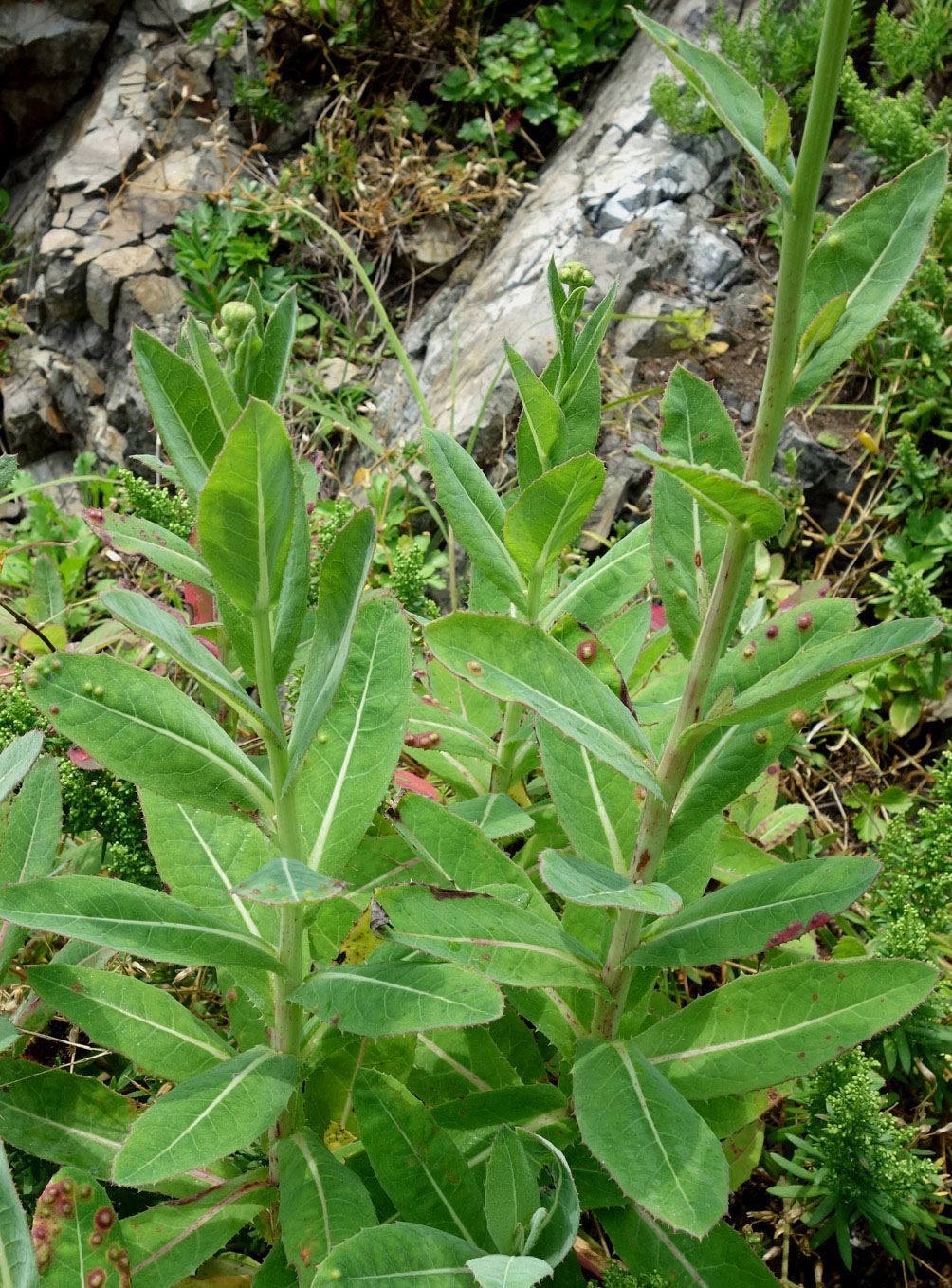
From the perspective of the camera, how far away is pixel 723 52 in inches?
156

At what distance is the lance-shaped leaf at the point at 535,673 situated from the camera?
52.1 inches

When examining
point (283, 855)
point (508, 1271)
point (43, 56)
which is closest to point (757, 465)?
point (283, 855)

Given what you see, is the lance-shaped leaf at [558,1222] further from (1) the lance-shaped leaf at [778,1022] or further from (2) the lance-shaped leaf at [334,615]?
(2) the lance-shaped leaf at [334,615]

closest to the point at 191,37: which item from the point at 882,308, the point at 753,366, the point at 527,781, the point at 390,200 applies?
the point at 390,200

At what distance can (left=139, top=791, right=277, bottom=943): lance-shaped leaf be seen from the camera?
156 cm

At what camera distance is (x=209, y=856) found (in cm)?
162

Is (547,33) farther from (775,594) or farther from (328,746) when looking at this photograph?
(328,746)

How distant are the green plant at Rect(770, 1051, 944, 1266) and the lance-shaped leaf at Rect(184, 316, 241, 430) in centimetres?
Answer: 141

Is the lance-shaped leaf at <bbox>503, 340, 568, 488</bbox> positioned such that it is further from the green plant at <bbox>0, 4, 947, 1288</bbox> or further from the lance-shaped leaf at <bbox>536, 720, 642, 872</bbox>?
the lance-shaped leaf at <bbox>536, 720, 642, 872</bbox>

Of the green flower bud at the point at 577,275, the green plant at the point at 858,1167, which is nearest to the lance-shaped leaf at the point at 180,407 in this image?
the green flower bud at the point at 577,275

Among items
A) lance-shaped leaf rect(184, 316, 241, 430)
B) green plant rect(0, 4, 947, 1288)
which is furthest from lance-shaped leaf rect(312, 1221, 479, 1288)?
lance-shaped leaf rect(184, 316, 241, 430)

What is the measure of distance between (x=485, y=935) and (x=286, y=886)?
41cm

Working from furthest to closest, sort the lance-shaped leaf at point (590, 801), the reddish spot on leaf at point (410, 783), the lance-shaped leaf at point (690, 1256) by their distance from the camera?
the reddish spot on leaf at point (410, 783) → the lance-shaped leaf at point (590, 801) → the lance-shaped leaf at point (690, 1256)

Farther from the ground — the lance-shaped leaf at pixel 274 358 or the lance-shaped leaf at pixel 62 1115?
the lance-shaped leaf at pixel 274 358
